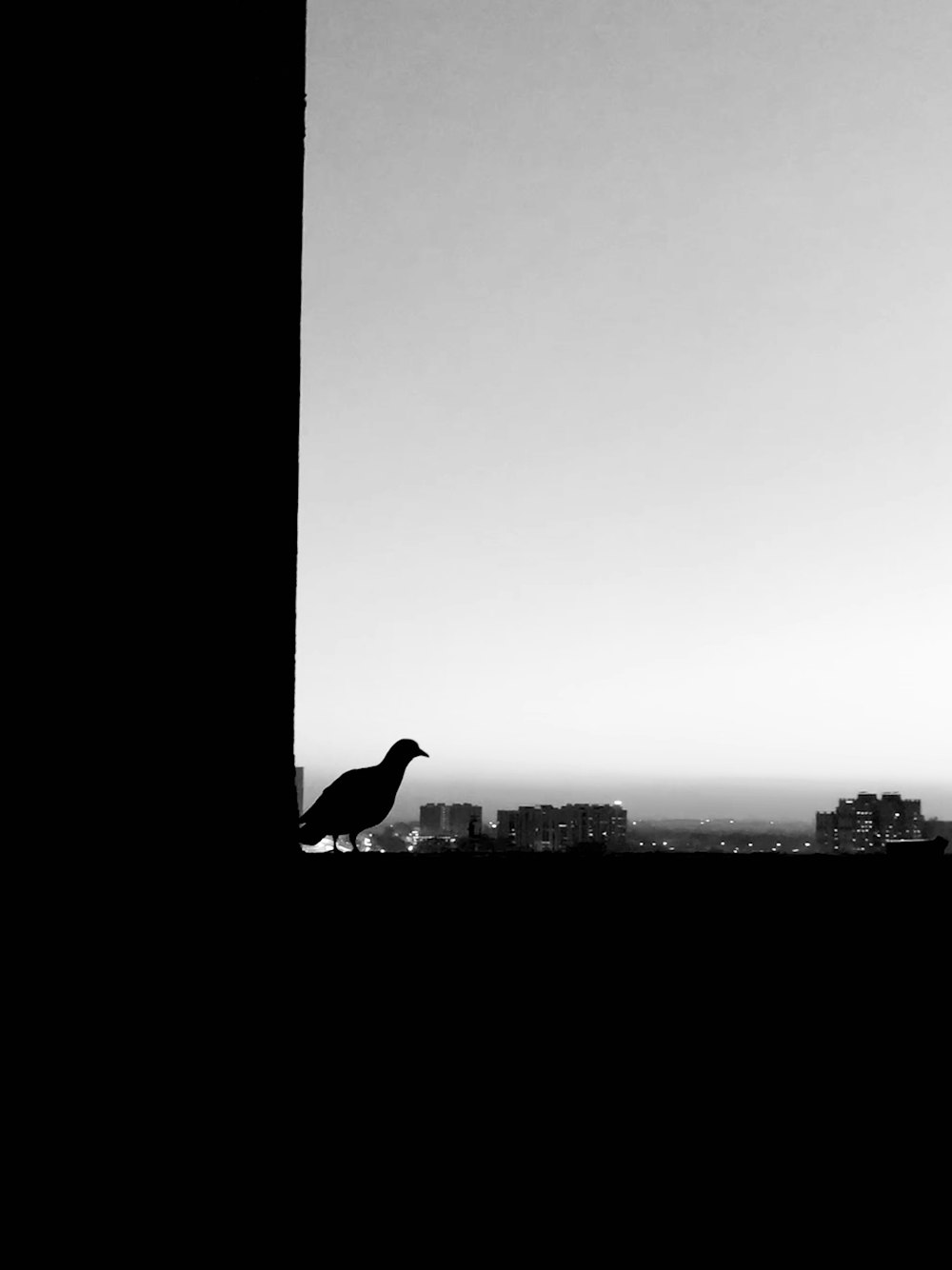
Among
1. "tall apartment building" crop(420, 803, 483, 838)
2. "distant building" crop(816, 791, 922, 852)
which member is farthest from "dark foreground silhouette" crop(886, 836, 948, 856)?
"tall apartment building" crop(420, 803, 483, 838)

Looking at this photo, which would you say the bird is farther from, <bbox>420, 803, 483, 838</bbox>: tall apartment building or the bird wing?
<bbox>420, 803, 483, 838</bbox>: tall apartment building

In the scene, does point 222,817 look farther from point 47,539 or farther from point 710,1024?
point 710,1024

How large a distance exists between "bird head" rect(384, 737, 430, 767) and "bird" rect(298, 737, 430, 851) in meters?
0.06

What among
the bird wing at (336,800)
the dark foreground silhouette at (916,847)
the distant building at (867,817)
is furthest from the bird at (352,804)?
the distant building at (867,817)

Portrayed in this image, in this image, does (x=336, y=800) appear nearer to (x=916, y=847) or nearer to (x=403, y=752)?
(x=403, y=752)

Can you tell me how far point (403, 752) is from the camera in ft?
11.7

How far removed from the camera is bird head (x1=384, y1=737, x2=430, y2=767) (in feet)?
11.6

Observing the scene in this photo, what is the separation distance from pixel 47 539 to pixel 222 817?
650mm

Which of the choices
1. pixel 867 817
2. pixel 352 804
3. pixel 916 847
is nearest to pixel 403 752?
pixel 352 804

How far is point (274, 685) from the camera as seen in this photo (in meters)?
2.26

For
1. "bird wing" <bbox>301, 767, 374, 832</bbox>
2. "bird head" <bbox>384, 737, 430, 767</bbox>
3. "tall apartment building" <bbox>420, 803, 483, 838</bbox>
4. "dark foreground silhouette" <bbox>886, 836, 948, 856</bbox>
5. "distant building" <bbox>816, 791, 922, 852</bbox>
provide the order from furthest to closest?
"tall apartment building" <bbox>420, 803, 483, 838</bbox> < "distant building" <bbox>816, 791, 922, 852</bbox> < "bird head" <bbox>384, 737, 430, 767</bbox> < "bird wing" <bbox>301, 767, 374, 832</bbox> < "dark foreground silhouette" <bbox>886, 836, 948, 856</bbox>

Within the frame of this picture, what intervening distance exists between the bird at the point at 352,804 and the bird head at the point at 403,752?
0.06 m

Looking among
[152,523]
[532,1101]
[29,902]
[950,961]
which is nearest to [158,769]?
[29,902]

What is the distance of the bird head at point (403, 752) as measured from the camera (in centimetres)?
354
